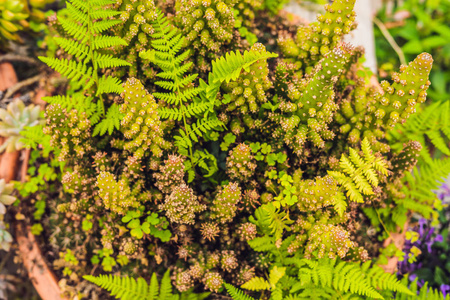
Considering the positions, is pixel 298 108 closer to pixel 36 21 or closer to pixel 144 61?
pixel 144 61

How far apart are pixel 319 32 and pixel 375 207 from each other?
1.13m

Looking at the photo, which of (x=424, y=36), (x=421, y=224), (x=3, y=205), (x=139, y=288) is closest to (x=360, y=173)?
(x=421, y=224)

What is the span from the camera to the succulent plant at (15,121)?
232cm

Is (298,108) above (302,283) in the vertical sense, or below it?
above

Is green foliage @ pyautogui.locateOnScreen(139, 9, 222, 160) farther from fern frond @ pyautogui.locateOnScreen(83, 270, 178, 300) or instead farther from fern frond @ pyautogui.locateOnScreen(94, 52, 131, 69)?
fern frond @ pyautogui.locateOnScreen(83, 270, 178, 300)

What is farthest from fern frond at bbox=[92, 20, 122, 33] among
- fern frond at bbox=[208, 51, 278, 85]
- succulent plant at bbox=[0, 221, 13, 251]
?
succulent plant at bbox=[0, 221, 13, 251]

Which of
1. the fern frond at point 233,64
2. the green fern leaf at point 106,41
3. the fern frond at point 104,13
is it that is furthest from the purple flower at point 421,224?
the fern frond at point 104,13

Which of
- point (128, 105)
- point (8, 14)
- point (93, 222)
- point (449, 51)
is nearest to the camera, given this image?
point (128, 105)

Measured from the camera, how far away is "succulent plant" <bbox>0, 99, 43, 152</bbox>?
2.32 m

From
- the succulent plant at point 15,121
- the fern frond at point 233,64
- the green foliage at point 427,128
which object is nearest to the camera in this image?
the fern frond at point 233,64

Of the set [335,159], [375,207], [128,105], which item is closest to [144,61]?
[128,105]

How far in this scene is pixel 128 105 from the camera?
166 centimetres

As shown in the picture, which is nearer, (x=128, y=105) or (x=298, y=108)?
(x=128, y=105)

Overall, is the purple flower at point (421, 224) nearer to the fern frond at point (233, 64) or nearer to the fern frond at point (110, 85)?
the fern frond at point (233, 64)
